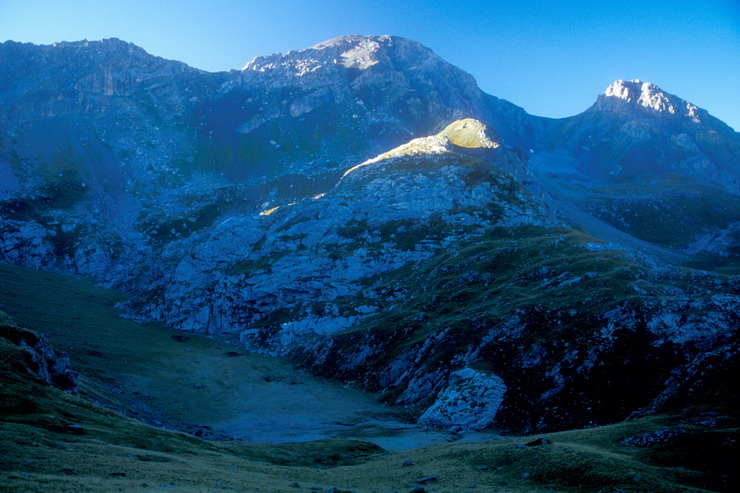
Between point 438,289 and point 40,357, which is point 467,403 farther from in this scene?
point 40,357

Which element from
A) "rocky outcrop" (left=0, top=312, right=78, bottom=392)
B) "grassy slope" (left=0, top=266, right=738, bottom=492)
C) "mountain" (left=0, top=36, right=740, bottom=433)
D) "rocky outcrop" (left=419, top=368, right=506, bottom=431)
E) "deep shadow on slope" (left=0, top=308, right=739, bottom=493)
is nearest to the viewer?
"grassy slope" (left=0, top=266, right=738, bottom=492)

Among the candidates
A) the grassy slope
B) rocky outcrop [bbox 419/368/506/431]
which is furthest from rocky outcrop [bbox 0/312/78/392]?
rocky outcrop [bbox 419/368/506/431]

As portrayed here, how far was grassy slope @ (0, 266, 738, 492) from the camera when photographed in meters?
25.5

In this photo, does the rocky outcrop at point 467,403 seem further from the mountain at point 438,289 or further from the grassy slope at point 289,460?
the grassy slope at point 289,460

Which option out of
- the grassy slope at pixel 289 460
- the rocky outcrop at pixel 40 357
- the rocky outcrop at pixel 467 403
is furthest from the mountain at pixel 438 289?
the rocky outcrop at pixel 40 357

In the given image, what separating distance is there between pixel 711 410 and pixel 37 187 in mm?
243727

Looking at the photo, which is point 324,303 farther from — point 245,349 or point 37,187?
point 37,187

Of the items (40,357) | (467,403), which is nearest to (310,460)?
(467,403)

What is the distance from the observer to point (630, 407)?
52375 millimetres

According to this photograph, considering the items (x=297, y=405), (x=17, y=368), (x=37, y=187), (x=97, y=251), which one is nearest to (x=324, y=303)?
(x=297, y=405)

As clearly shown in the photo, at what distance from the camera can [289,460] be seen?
4584 cm

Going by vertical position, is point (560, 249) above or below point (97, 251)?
above

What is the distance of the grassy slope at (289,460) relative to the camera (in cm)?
2553

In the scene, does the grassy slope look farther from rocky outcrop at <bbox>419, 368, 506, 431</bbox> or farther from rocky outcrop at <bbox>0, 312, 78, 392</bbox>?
rocky outcrop at <bbox>419, 368, 506, 431</bbox>
